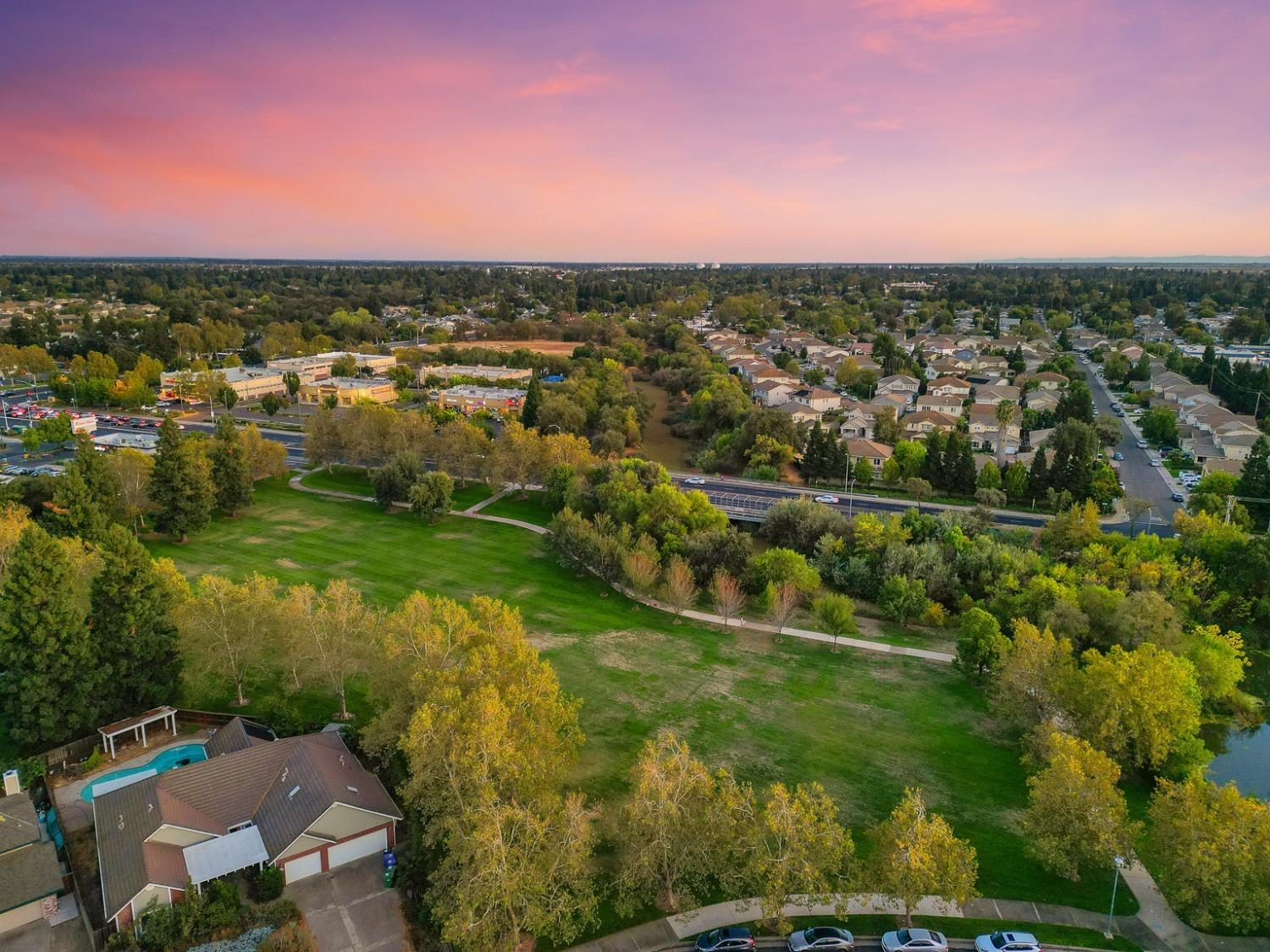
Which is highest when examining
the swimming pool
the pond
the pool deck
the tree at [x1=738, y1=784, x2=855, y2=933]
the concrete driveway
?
the tree at [x1=738, y1=784, x2=855, y2=933]

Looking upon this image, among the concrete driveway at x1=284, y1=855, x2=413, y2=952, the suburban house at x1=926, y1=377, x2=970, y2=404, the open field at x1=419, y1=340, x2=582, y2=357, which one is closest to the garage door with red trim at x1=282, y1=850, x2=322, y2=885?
the concrete driveway at x1=284, y1=855, x2=413, y2=952

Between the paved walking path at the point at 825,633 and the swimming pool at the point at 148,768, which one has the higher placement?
the swimming pool at the point at 148,768

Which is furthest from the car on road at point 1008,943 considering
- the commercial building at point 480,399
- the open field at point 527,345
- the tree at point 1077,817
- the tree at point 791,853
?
the open field at point 527,345

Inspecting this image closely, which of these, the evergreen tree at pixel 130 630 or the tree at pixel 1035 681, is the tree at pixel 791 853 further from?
the evergreen tree at pixel 130 630

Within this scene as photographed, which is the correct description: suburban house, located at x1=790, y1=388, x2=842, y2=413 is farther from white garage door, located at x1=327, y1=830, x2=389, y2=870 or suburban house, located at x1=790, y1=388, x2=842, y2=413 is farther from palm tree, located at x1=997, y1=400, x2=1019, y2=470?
white garage door, located at x1=327, y1=830, x2=389, y2=870

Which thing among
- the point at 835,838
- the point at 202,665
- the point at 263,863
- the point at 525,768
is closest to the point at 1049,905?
the point at 835,838

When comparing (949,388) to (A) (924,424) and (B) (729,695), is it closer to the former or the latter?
(A) (924,424)
